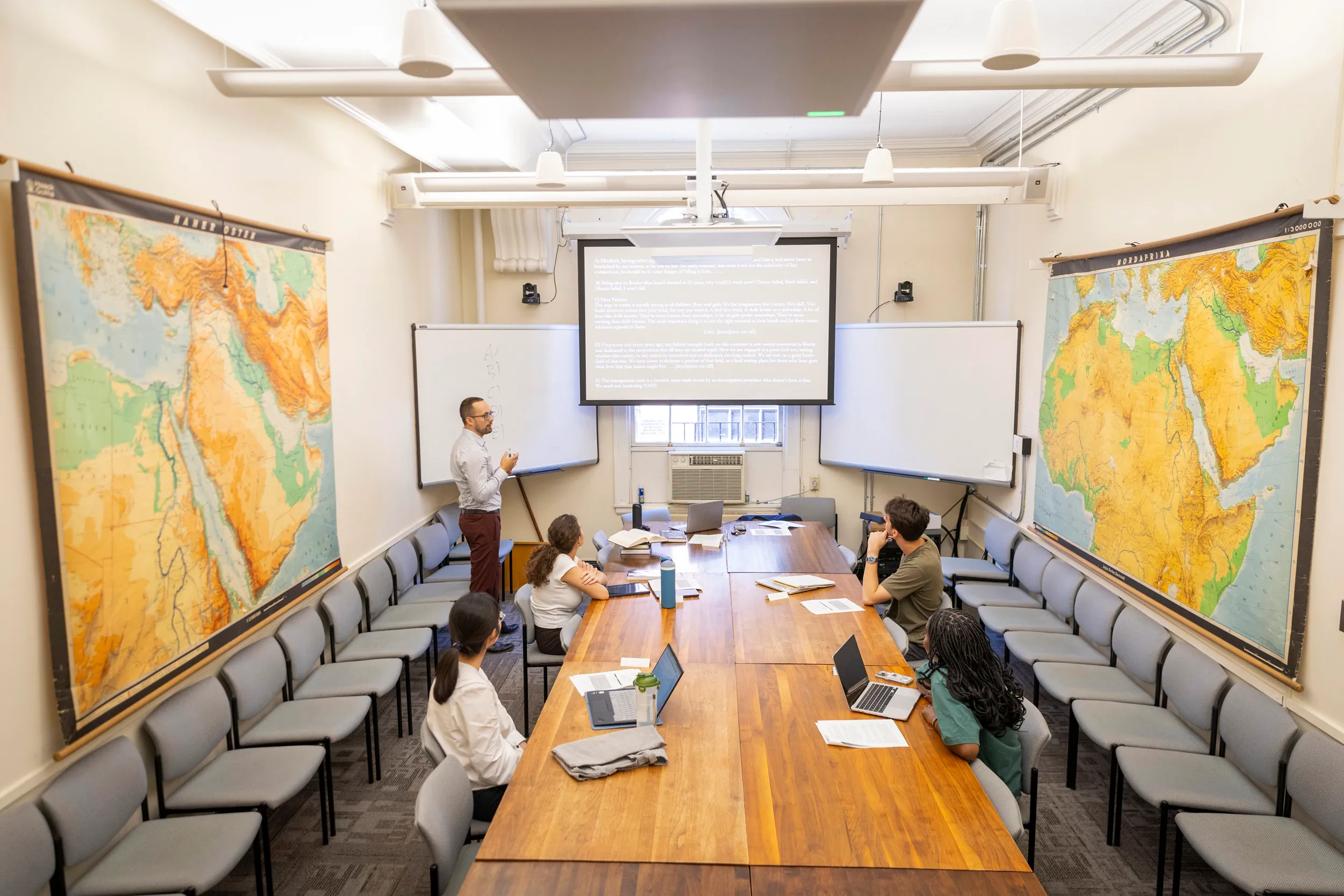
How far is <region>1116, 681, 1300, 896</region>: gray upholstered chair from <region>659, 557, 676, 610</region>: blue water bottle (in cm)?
216

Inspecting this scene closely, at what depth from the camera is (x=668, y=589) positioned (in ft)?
13.8

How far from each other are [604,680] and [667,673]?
38 cm

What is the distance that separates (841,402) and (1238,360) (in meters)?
3.88

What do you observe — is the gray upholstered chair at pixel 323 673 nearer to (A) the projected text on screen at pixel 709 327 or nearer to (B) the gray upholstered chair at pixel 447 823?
(B) the gray upholstered chair at pixel 447 823

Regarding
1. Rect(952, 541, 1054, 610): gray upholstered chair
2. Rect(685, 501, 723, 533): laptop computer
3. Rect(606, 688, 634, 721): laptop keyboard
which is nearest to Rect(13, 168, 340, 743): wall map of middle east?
Rect(606, 688, 634, 721): laptop keyboard

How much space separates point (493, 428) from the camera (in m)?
6.75

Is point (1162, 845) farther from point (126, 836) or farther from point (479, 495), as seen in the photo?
point (479, 495)

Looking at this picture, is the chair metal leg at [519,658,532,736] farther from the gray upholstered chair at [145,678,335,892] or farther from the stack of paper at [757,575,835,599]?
the stack of paper at [757,575,835,599]

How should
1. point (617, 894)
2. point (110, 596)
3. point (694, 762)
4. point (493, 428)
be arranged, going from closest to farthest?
point (617, 894), point (694, 762), point (110, 596), point (493, 428)

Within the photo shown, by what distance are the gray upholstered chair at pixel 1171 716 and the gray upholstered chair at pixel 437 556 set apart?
410cm

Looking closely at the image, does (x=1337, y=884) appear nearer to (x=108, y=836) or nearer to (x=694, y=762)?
(x=694, y=762)

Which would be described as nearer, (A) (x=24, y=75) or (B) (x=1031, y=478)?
(A) (x=24, y=75)

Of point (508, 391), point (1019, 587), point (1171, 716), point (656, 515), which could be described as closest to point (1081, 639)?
point (1171, 716)

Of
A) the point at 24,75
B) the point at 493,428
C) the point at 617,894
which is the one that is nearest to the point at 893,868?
the point at 617,894
